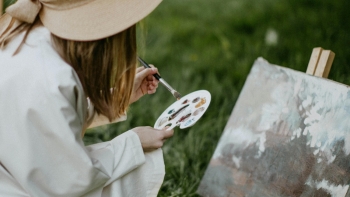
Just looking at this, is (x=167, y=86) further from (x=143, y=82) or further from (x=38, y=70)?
(x=38, y=70)

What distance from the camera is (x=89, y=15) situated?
1.54 meters

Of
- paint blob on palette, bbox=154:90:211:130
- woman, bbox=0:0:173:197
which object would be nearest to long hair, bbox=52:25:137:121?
woman, bbox=0:0:173:197

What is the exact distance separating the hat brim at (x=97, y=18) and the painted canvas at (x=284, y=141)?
0.78m

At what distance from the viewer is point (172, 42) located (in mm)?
3766

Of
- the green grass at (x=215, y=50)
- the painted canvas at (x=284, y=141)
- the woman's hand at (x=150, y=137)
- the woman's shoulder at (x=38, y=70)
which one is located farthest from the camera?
the green grass at (x=215, y=50)

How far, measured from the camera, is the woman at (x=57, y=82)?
150 cm

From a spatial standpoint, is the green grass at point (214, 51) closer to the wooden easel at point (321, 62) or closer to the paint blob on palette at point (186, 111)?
the paint blob on palette at point (186, 111)

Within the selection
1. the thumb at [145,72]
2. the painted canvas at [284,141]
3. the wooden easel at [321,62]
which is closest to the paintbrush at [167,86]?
the thumb at [145,72]

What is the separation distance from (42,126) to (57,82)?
0.42ft

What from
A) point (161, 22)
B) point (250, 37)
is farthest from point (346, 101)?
point (161, 22)

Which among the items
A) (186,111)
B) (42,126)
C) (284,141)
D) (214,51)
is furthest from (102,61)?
(214,51)

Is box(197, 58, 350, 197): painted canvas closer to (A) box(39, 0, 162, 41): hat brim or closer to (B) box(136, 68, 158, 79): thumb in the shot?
(B) box(136, 68, 158, 79): thumb

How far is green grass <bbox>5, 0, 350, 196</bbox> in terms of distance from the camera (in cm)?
267

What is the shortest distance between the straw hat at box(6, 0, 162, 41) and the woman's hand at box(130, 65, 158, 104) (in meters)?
0.45
